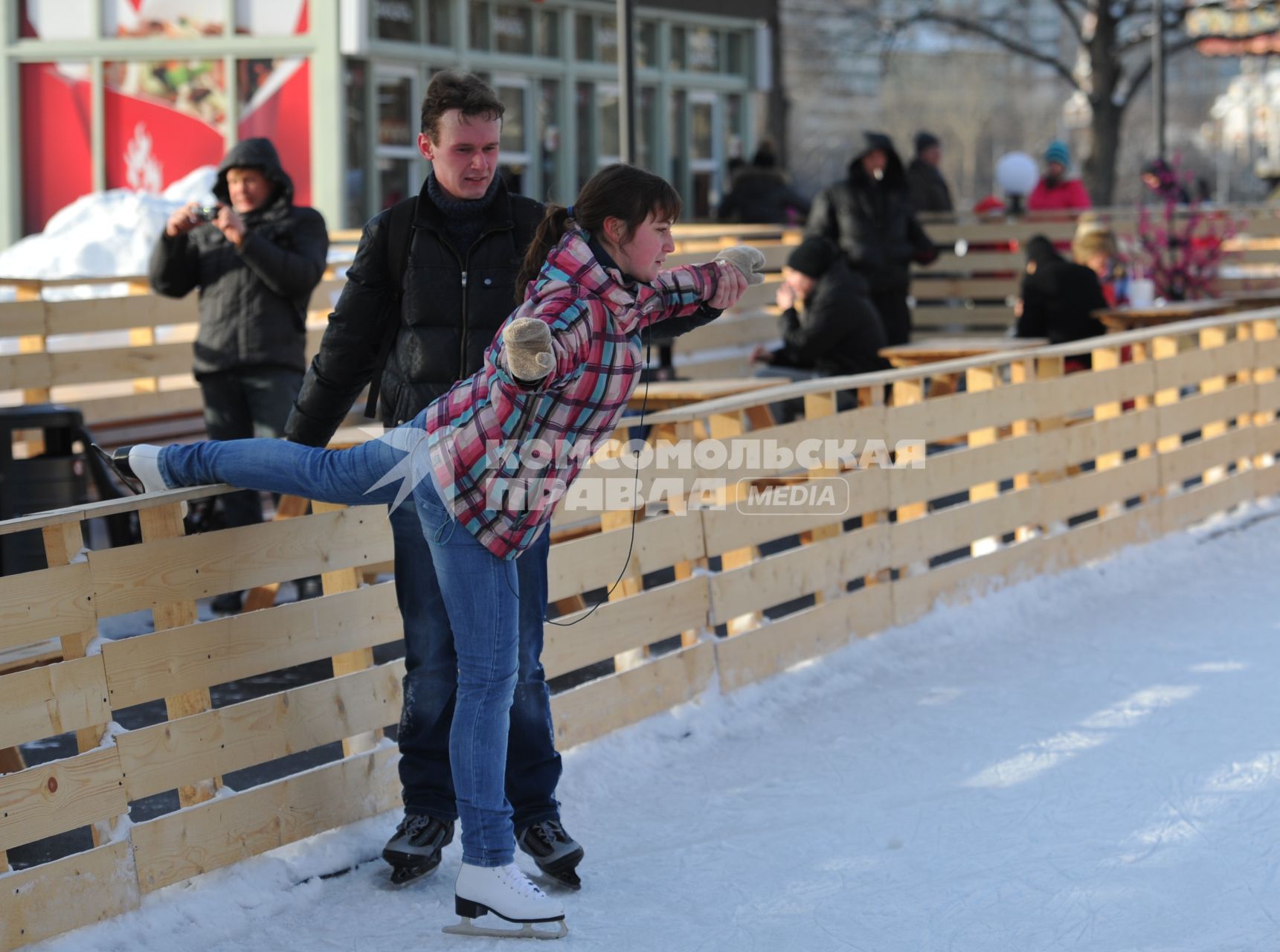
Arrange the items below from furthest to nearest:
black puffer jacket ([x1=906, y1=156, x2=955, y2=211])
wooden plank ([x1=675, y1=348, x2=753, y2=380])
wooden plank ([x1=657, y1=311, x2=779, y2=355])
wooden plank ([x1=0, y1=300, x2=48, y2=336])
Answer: black puffer jacket ([x1=906, y1=156, x2=955, y2=211]), wooden plank ([x1=657, y1=311, x2=779, y2=355]), wooden plank ([x1=675, y1=348, x2=753, y2=380]), wooden plank ([x1=0, y1=300, x2=48, y2=336])

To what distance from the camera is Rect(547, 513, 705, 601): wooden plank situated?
16.4ft

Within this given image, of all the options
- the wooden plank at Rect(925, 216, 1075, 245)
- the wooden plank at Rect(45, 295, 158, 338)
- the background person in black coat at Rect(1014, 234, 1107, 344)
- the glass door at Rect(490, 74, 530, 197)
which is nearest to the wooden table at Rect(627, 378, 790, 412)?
the background person in black coat at Rect(1014, 234, 1107, 344)

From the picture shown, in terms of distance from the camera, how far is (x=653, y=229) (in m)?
3.59

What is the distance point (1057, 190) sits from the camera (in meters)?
15.7

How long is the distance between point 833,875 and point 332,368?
5.59 feet

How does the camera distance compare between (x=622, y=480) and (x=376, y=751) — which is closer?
(x=376, y=751)

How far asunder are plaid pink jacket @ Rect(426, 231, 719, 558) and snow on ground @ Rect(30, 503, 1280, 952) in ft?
3.21

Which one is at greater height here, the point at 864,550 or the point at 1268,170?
the point at 1268,170

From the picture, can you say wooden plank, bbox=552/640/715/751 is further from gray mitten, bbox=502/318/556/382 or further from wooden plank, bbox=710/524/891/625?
gray mitten, bbox=502/318/556/382

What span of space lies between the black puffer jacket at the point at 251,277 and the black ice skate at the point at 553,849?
284 centimetres

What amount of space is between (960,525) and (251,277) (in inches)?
114

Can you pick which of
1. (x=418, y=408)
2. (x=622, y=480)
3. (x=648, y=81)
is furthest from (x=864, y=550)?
(x=648, y=81)

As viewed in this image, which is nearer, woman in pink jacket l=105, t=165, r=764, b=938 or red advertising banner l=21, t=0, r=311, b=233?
woman in pink jacket l=105, t=165, r=764, b=938

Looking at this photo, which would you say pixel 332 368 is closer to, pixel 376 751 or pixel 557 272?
pixel 557 272
